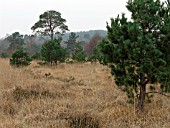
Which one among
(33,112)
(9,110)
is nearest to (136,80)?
(33,112)

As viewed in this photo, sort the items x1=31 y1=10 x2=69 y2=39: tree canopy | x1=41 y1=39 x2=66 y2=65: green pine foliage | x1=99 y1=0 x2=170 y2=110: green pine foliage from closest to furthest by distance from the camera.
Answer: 1. x1=99 y1=0 x2=170 y2=110: green pine foliage
2. x1=41 y1=39 x2=66 y2=65: green pine foliage
3. x1=31 y1=10 x2=69 y2=39: tree canopy

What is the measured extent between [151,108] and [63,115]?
1.86 m

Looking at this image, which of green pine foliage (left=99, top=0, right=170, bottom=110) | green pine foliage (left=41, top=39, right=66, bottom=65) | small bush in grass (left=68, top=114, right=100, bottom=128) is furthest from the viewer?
green pine foliage (left=41, top=39, right=66, bottom=65)

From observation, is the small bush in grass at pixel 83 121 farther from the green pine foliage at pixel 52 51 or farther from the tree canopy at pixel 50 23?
the tree canopy at pixel 50 23

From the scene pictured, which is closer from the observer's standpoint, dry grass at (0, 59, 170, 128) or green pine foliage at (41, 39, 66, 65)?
dry grass at (0, 59, 170, 128)

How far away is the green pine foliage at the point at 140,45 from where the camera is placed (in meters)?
5.50

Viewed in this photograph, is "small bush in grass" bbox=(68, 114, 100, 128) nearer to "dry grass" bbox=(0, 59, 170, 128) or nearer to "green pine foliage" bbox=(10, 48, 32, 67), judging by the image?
"dry grass" bbox=(0, 59, 170, 128)

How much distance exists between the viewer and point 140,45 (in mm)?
5480

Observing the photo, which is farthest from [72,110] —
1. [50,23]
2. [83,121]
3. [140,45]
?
[50,23]

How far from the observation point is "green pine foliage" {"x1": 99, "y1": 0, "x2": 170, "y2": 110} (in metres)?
5.50

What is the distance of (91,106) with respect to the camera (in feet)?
21.0

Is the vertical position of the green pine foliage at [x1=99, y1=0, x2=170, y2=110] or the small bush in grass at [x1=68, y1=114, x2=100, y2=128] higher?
the green pine foliage at [x1=99, y1=0, x2=170, y2=110]

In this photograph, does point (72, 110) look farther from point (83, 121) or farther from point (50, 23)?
point (50, 23)

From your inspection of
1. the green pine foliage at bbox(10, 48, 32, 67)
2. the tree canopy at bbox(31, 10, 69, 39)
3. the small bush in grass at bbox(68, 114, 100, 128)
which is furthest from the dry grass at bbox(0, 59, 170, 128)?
the tree canopy at bbox(31, 10, 69, 39)
